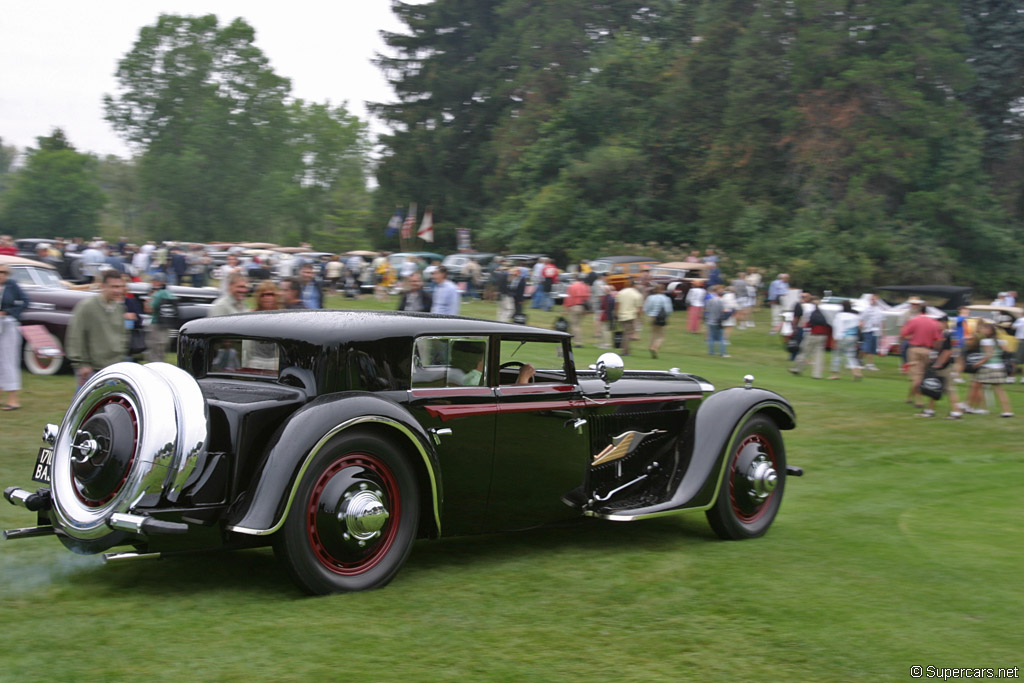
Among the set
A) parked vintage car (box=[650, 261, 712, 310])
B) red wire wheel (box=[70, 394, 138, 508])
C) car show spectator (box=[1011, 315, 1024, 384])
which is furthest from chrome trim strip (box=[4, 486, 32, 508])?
parked vintage car (box=[650, 261, 712, 310])

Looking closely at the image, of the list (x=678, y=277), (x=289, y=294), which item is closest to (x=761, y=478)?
(x=289, y=294)

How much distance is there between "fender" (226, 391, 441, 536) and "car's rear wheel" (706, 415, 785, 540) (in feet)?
9.04

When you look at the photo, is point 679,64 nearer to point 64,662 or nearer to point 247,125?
point 247,125

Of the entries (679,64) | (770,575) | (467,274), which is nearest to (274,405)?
(770,575)

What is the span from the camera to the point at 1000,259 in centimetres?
4600

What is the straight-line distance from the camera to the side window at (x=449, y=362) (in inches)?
233

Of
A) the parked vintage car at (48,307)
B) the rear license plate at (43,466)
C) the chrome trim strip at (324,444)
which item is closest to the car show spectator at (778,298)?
the parked vintage car at (48,307)

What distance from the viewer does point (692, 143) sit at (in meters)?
53.8

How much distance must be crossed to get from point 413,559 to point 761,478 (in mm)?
2741

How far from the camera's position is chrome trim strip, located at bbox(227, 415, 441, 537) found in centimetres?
500

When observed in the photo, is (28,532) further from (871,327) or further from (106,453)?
(871,327)

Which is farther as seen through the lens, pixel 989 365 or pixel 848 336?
pixel 848 336

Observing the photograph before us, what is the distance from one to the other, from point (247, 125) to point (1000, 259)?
6114cm

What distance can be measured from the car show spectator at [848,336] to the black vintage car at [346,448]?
14573 mm
